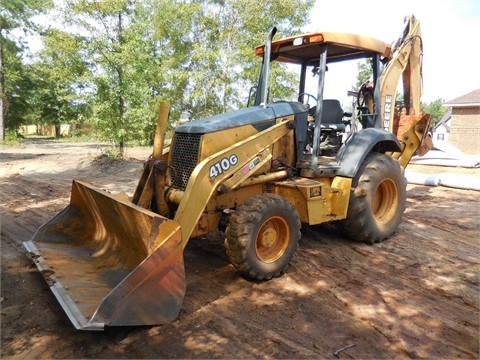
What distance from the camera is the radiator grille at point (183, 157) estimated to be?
4094 millimetres

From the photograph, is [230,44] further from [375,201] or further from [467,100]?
[467,100]

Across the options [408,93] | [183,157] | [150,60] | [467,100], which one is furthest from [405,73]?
[467,100]

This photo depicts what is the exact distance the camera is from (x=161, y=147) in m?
4.15

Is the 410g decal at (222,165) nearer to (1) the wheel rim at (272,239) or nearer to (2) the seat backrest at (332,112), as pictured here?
(1) the wheel rim at (272,239)

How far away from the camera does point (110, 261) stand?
13.0ft

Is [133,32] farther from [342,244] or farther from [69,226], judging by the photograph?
[342,244]

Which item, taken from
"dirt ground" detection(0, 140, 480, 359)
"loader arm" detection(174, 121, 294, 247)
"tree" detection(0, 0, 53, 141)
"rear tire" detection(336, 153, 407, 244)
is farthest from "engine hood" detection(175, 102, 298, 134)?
"tree" detection(0, 0, 53, 141)

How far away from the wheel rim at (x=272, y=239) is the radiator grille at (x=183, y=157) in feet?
3.26

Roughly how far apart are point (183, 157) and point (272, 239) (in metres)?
1.31

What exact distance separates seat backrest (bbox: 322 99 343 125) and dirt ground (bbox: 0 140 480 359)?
1612mm

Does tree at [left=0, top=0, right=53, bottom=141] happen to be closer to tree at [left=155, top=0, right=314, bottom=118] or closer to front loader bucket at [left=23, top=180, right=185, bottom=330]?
tree at [left=155, top=0, right=314, bottom=118]

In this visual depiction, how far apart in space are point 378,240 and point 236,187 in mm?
2314

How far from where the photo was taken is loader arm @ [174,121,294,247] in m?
3.51

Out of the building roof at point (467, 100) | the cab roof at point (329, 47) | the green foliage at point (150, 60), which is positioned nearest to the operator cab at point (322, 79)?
the cab roof at point (329, 47)
